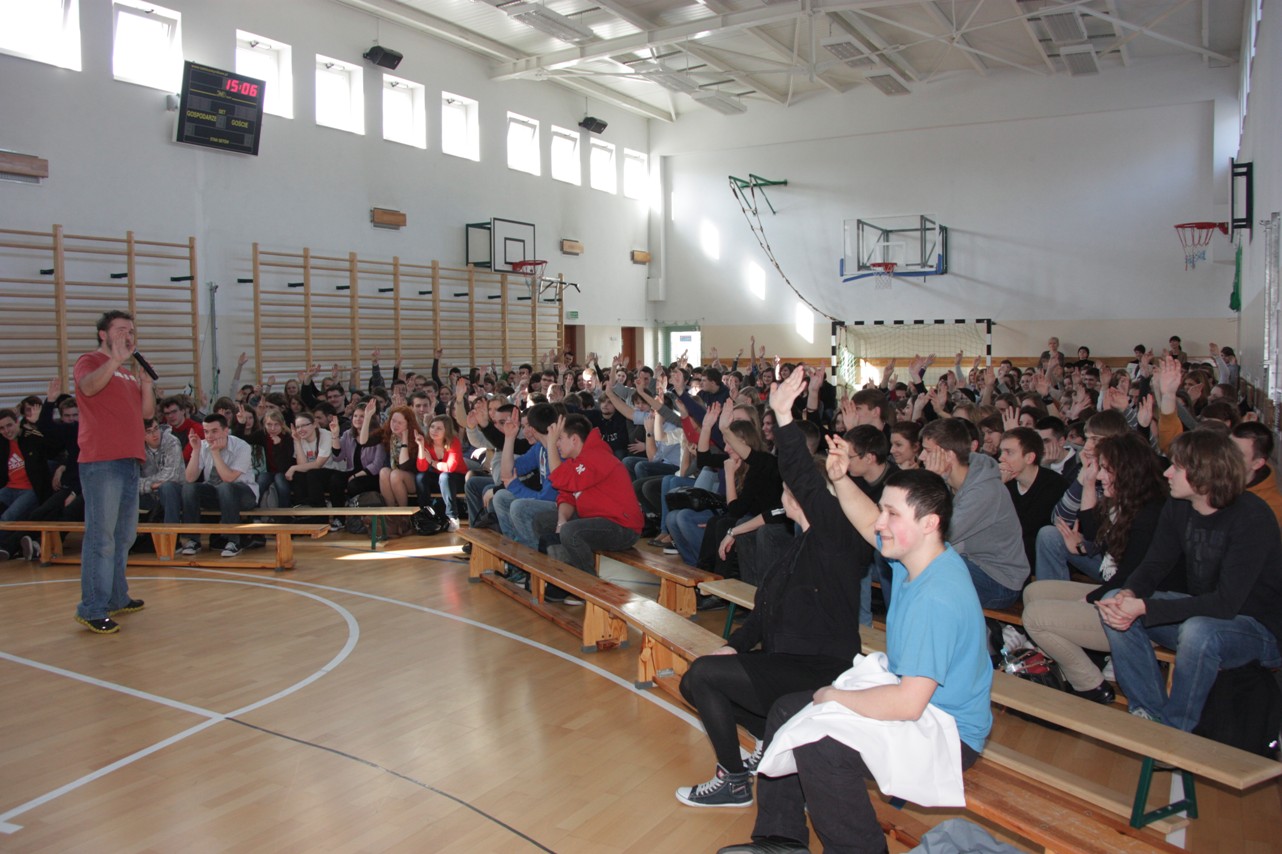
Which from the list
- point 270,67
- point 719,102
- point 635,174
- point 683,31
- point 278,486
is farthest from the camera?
point 635,174

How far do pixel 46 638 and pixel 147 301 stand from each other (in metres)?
7.66

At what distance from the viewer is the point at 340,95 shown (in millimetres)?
14742

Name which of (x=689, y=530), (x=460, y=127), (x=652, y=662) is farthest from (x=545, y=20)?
(x=652, y=662)

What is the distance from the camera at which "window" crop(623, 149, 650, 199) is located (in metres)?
21.3

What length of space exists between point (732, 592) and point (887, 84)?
16216 millimetres

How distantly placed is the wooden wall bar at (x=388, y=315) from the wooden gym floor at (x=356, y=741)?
319 inches

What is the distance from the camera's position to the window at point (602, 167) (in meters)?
20.2

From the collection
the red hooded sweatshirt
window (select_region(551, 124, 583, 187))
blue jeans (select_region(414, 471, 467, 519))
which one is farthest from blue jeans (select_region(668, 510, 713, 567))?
window (select_region(551, 124, 583, 187))

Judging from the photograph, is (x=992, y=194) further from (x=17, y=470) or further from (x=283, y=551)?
(x=17, y=470)

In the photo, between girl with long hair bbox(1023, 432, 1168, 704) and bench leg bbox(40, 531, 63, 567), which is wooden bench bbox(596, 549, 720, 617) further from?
bench leg bbox(40, 531, 63, 567)

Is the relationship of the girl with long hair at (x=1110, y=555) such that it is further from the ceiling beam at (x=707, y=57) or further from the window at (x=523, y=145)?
the window at (x=523, y=145)

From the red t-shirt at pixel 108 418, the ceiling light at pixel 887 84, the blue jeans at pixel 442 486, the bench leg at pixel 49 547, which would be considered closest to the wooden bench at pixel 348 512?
the blue jeans at pixel 442 486

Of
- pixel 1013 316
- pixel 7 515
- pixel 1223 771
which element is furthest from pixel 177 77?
pixel 1013 316

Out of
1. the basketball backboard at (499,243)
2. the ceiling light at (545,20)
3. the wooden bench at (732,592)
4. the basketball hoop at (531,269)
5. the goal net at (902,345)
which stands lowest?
the wooden bench at (732,592)
